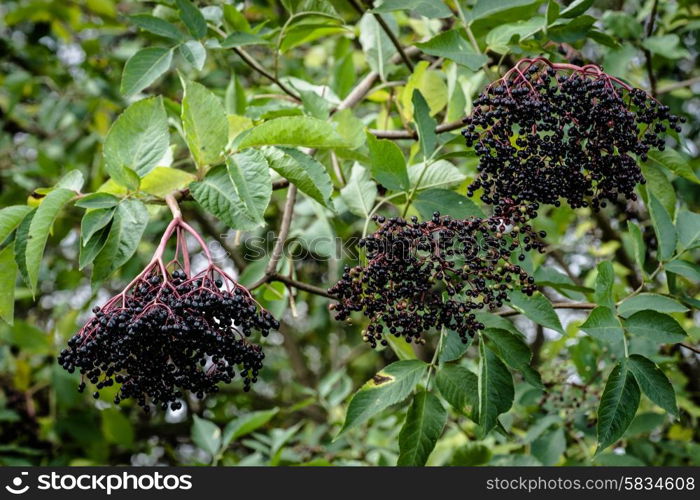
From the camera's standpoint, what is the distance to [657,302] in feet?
5.85

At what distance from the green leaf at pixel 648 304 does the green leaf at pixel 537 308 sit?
0.67 feet

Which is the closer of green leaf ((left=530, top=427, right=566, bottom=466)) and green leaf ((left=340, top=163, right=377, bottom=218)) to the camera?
green leaf ((left=340, top=163, right=377, bottom=218))

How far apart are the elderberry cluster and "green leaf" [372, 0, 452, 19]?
0.89 m

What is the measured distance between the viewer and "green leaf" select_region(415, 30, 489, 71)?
185 cm

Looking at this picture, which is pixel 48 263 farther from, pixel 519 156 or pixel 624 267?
pixel 519 156

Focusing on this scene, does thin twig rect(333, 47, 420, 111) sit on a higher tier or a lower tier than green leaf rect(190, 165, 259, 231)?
lower

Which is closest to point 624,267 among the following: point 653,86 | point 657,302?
point 653,86

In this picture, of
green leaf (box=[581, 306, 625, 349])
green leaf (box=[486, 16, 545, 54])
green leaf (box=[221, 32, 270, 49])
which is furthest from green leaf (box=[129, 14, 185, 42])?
green leaf (box=[581, 306, 625, 349])

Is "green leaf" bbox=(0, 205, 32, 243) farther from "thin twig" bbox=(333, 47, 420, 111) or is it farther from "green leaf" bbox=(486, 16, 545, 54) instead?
"green leaf" bbox=(486, 16, 545, 54)

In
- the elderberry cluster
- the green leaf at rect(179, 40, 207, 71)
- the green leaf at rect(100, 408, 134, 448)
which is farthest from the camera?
the green leaf at rect(100, 408, 134, 448)

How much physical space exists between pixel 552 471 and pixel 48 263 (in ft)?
12.0

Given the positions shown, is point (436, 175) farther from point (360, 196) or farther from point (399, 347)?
point (399, 347)

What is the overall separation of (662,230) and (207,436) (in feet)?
6.50

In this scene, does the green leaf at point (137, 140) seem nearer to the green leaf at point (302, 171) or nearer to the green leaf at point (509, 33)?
the green leaf at point (302, 171)
